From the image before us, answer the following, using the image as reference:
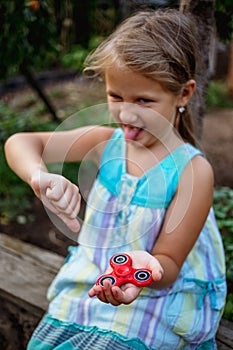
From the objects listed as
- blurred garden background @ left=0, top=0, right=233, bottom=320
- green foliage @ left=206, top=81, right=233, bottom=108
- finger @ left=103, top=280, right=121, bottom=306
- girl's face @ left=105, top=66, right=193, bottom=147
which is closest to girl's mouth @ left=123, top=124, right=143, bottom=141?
girl's face @ left=105, top=66, right=193, bottom=147

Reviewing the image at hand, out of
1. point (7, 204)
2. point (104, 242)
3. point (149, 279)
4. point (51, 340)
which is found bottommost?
point (7, 204)

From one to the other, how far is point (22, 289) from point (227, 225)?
0.82 m

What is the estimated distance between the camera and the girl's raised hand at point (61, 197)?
98 cm

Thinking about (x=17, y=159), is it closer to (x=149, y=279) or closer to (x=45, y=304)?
(x=45, y=304)

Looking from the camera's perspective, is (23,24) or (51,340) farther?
(23,24)

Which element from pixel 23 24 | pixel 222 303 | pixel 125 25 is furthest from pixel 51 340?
pixel 23 24

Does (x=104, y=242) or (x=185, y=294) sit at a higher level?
(x=104, y=242)

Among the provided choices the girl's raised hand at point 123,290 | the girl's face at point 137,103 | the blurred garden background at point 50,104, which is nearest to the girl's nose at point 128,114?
the girl's face at point 137,103

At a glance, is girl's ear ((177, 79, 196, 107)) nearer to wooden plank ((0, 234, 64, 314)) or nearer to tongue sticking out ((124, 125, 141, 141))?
tongue sticking out ((124, 125, 141, 141))

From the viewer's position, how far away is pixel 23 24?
251 centimetres

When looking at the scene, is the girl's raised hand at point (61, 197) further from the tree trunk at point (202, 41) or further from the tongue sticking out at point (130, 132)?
the tree trunk at point (202, 41)

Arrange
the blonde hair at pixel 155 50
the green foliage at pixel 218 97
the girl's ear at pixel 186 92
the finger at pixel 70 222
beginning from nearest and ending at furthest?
the finger at pixel 70 222, the blonde hair at pixel 155 50, the girl's ear at pixel 186 92, the green foliage at pixel 218 97

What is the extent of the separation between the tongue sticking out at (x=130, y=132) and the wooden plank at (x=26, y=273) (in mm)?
655

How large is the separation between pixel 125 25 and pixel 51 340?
0.86 m
